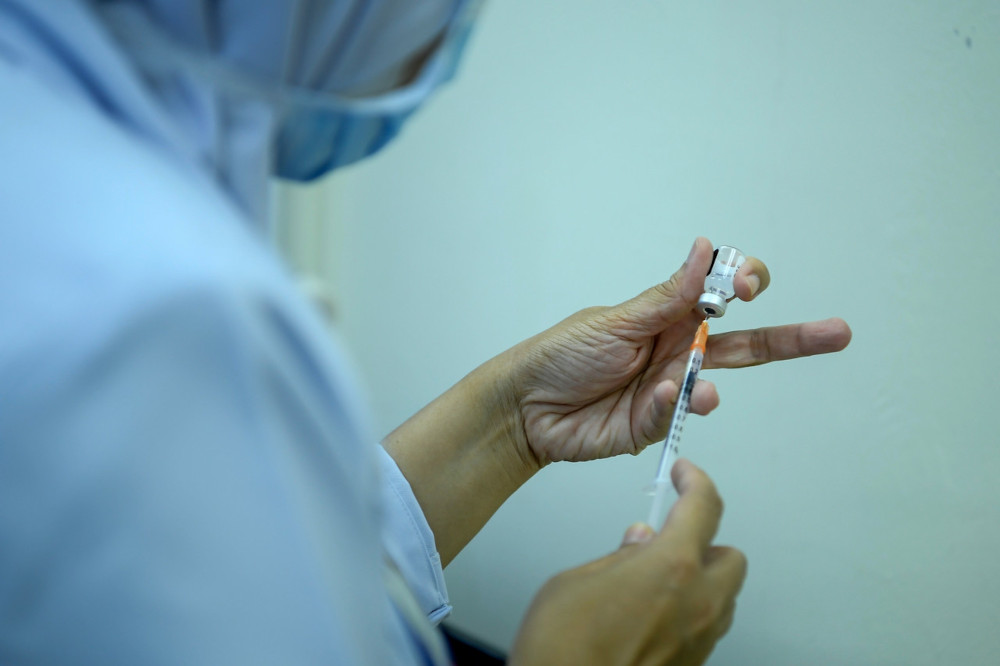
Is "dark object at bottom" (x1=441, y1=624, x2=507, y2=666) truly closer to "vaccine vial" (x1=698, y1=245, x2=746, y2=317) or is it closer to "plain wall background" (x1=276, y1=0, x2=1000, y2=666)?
"plain wall background" (x1=276, y1=0, x2=1000, y2=666)

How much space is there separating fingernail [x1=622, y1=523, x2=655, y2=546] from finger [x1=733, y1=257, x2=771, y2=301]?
29 cm

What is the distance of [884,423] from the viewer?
3.07 ft

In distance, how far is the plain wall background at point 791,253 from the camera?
2.88ft

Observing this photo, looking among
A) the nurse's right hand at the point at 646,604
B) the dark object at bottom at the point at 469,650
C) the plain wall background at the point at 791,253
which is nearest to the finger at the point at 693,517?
the nurse's right hand at the point at 646,604

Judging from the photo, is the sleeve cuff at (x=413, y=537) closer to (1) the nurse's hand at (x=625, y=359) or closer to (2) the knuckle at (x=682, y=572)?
(1) the nurse's hand at (x=625, y=359)

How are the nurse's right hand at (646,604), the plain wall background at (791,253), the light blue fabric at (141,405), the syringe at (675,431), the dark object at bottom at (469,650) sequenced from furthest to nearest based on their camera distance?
1. the dark object at bottom at (469,650)
2. the plain wall background at (791,253)
3. the syringe at (675,431)
4. the nurse's right hand at (646,604)
5. the light blue fabric at (141,405)

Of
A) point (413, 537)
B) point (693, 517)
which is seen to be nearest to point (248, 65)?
point (693, 517)

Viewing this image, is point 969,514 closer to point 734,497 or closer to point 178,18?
point 734,497

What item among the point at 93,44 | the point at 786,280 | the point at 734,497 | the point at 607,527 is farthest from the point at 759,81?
the point at 93,44

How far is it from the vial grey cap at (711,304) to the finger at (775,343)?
7 centimetres

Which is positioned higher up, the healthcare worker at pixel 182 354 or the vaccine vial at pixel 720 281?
the healthcare worker at pixel 182 354

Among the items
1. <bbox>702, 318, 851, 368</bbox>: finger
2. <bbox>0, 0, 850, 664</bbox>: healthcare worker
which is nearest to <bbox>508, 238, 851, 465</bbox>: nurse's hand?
<bbox>702, 318, 851, 368</bbox>: finger

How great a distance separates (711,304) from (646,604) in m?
0.36

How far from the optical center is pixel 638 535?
599 millimetres
